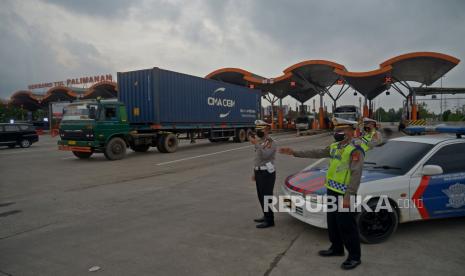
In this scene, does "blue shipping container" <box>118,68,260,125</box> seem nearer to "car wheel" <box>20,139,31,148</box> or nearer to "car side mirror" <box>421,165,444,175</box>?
"car wheel" <box>20,139,31,148</box>

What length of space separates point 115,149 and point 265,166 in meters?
10.2

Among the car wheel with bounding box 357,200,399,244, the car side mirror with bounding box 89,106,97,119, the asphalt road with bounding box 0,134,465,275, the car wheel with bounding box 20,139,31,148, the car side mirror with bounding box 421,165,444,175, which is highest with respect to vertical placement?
the car side mirror with bounding box 89,106,97,119

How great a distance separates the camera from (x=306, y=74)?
119ft

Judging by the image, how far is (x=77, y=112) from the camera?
12719 mm

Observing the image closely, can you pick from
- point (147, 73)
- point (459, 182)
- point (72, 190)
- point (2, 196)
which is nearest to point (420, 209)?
point (459, 182)

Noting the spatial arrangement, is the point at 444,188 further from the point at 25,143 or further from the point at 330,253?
the point at 25,143

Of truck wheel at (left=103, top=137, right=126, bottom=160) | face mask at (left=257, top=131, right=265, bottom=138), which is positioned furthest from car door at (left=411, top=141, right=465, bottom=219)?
truck wheel at (left=103, top=137, right=126, bottom=160)

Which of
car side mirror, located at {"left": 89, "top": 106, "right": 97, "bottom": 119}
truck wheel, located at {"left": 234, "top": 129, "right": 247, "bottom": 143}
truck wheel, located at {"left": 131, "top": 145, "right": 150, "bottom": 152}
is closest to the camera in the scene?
car side mirror, located at {"left": 89, "top": 106, "right": 97, "bottom": 119}

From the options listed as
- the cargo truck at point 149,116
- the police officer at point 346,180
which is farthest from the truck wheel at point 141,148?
the police officer at point 346,180

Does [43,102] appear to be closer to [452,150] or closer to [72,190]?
[72,190]

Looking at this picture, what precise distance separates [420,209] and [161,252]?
3355 millimetres

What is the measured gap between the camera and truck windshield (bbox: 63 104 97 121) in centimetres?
1250

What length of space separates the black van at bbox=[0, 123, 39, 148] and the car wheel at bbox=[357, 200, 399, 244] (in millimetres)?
22148

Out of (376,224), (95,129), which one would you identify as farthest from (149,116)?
(376,224)
